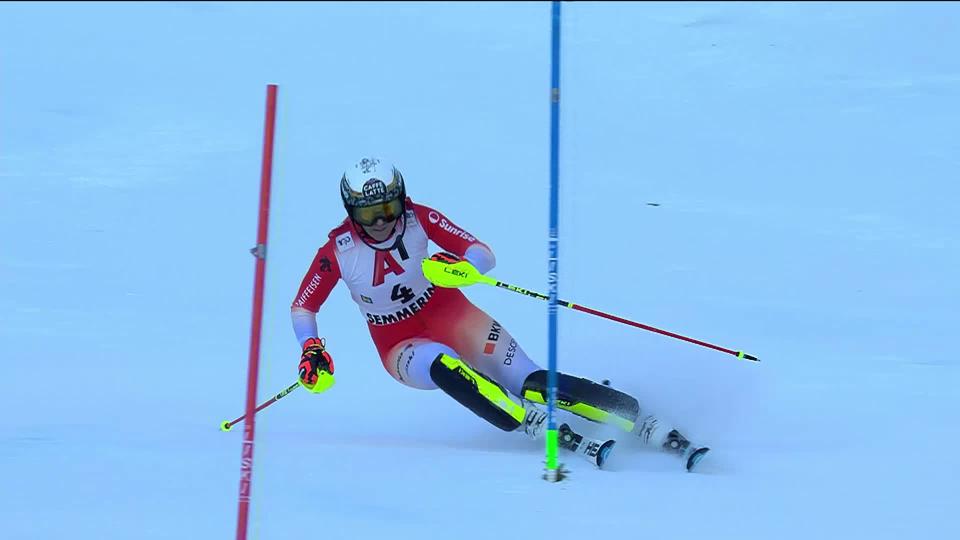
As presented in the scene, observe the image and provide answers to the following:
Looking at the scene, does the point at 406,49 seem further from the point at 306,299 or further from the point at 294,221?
the point at 306,299

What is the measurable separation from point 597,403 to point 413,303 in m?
0.96

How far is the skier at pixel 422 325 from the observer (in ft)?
17.7

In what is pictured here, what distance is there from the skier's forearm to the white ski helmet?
0.48m

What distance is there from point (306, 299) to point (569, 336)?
2.00 metres

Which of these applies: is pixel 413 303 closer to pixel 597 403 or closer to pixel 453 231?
pixel 453 231

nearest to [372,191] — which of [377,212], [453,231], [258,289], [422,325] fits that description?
[377,212]

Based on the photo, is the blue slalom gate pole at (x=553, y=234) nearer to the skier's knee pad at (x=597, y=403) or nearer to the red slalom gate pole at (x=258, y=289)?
the skier's knee pad at (x=597, y=403)

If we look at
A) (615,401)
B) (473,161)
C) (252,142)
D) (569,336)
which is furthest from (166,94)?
(615,401)

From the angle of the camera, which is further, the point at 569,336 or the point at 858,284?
the point at 858,284

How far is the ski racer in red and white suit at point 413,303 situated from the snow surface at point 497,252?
0.36m

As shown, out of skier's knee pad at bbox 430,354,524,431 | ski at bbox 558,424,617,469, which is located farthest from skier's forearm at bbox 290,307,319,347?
ski at bbox 558,424,617,469

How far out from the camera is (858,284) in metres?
7.83

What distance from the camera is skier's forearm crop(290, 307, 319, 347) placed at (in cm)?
559

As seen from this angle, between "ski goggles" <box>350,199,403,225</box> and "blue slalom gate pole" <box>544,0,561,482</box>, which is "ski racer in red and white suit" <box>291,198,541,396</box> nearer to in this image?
"ski goggles" <box>350,199,403,225</box>
